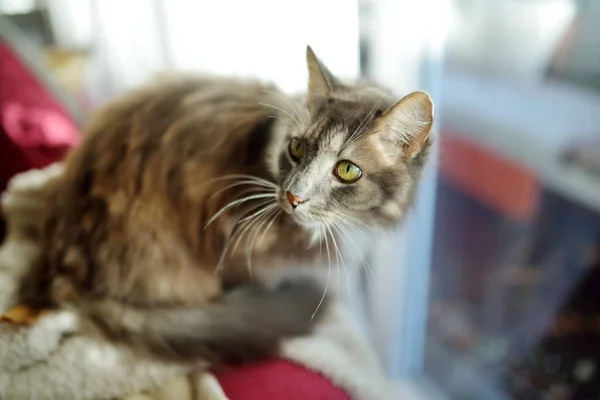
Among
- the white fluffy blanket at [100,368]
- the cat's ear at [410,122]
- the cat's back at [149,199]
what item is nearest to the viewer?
the cat's ear at [410,122]

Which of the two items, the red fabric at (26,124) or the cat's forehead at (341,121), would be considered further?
the red fabric at (26,124)

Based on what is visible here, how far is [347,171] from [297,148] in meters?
0.10

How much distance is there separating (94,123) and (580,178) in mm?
1206

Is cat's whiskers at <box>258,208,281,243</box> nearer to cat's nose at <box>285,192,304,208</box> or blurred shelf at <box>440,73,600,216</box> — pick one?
cat's nose at <box>285,192,304,208</box>

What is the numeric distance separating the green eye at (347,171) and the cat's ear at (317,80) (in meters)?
0.13

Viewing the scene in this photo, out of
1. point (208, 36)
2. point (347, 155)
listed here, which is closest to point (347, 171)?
point (347, 155)

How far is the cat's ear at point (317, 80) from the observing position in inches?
32.6

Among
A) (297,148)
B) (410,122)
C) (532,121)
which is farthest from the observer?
(532,121)

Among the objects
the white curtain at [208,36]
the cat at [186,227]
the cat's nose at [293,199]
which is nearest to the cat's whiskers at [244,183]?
the cat at [186,227]

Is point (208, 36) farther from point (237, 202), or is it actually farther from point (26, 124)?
point (237, 202)

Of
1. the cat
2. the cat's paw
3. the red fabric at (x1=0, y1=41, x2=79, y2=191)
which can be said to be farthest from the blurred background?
the cat's paw

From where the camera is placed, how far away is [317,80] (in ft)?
2.78

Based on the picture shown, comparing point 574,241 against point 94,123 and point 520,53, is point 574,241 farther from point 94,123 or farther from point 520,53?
point 94,123

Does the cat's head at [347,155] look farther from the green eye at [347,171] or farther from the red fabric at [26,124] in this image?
the red fabric at [26,124]
